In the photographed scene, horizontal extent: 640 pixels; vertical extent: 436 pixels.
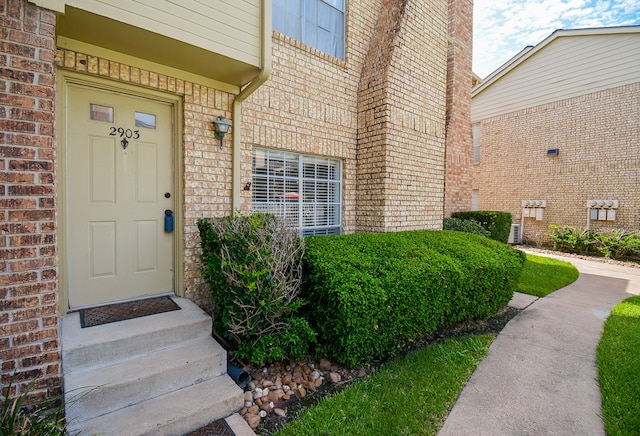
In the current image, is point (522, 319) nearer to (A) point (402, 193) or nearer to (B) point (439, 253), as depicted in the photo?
(B) point (439, 253)

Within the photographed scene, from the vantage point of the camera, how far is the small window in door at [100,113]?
3309mm

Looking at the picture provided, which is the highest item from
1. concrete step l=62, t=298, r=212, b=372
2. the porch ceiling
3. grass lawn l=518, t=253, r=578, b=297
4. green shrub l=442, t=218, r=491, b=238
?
the porch ceiling

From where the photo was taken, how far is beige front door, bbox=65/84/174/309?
3232mm

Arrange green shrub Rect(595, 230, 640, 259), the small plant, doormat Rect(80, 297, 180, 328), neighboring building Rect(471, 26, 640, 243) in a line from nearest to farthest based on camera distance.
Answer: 1. the small plant
2. doormat Rect(80, 297, 180, 328)
3. green shrub Rect(595, 230, 640, 259)
4. neighboring building Rect(471, 26, 640, 243)

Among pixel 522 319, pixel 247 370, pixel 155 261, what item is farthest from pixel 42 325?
pixel 522 319

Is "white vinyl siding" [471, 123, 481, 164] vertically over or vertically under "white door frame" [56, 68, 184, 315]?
over

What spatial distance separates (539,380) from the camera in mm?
3027

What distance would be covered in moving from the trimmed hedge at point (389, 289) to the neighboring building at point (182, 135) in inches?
50.5

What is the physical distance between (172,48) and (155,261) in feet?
7.66

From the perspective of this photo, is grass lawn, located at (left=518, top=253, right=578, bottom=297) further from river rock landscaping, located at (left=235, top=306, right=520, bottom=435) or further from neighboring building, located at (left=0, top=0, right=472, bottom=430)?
river rock landscaping, located at (left=235, top=306, right=520, bottom=435)

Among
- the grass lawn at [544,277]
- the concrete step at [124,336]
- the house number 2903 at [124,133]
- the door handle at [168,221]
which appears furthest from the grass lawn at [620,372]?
the house number 2903 at [124,133]

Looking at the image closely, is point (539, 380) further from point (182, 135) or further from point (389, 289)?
point (182, 135)

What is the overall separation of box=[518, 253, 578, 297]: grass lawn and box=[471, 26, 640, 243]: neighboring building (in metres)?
4.19

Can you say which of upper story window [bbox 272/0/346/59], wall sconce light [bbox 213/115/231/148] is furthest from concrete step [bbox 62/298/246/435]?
upper story window [bbox 272/0/346/59]
